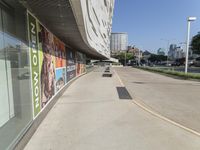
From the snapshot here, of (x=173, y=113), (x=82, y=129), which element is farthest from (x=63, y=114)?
(x=173, y=113)

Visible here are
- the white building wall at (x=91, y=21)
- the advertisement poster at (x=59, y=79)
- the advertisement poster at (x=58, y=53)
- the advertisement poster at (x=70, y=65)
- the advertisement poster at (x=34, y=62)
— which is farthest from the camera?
the advertisement poster at (x=70, y=65)

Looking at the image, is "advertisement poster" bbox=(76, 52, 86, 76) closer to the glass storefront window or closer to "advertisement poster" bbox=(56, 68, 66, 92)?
"advertisement poster" bbox=(56, 68, 66, 92)

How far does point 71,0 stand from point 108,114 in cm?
420

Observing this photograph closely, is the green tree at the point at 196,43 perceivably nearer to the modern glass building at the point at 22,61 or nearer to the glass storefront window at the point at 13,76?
the modern glass building at the point at 22,61

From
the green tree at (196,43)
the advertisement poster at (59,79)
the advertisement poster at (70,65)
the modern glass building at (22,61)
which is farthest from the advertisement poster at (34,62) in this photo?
the green tree at (196,43)

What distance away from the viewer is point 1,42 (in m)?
3.76

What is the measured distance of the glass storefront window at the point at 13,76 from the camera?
3882 millimetres

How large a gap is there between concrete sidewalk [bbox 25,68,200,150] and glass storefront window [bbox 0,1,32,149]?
803mm

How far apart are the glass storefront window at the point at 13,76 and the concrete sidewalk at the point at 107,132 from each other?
803 millimetres

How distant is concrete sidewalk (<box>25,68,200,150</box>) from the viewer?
4906 millimetres

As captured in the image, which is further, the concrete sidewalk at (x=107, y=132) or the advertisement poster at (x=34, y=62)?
the advertisement poster at (x=34, y=62)

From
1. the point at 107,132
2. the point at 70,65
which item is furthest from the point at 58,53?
the point at 107,132

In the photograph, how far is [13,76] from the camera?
176 inches

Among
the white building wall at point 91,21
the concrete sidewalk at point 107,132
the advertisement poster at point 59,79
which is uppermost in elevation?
the white building wall at point 91,21
